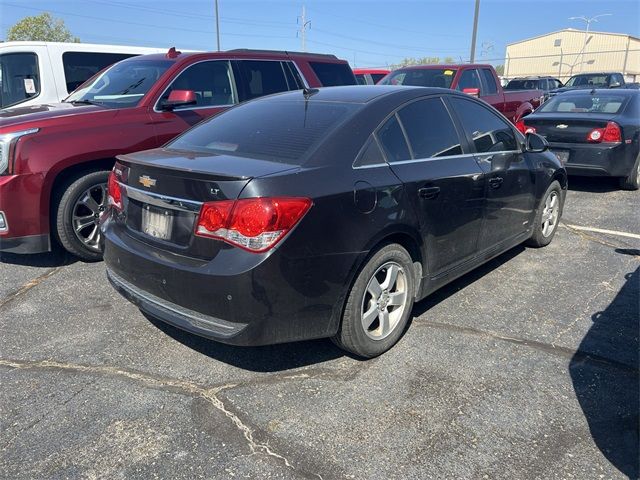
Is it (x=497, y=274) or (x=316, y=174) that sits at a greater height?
(x=316, y=174)

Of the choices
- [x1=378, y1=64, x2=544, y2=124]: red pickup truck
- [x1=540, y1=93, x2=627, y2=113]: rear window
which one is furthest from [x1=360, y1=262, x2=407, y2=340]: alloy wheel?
[x1=378, y1=64, x2=544, y2=124]: red pickup truck

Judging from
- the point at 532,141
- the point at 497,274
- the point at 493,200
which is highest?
the point at 532,141

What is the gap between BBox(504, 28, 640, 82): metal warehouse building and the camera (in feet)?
164

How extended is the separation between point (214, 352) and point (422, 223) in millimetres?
1596

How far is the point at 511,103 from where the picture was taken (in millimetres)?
11648

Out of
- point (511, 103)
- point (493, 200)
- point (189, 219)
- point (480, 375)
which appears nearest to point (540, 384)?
point (480, 375)

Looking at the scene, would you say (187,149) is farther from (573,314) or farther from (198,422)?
(573,314)

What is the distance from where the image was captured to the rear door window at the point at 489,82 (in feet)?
36.4

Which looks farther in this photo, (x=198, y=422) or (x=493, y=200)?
(x=493, y=200)

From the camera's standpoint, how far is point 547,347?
3506mm

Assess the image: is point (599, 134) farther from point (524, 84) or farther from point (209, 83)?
point (524, 84)

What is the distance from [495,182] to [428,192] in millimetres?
1025

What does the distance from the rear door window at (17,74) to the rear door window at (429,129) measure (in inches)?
233

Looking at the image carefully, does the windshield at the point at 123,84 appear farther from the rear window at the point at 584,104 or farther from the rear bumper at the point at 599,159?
the rear window at the point at 584,104
